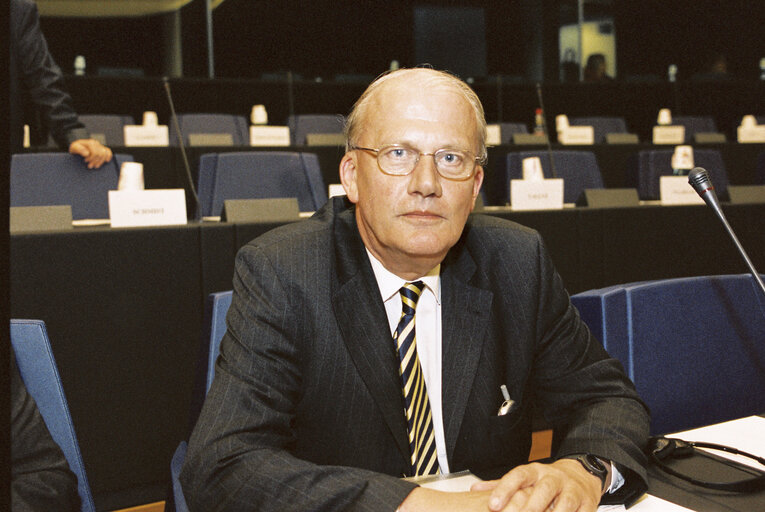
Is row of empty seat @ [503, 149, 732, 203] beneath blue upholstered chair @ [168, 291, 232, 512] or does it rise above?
above

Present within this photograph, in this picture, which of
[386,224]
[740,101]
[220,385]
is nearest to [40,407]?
[220,385]

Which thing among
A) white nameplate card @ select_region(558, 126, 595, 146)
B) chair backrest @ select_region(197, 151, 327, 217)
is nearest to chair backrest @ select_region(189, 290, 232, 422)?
chair backrest @ select_region(197, 151, 327, 217)

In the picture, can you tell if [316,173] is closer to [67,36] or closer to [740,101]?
[740,101]

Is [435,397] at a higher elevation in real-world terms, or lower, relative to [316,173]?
lower

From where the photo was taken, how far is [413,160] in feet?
3.84

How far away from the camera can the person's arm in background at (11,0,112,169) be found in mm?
3039

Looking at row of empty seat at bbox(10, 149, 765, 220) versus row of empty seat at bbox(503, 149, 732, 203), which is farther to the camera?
row of empty seat at bbox(503, 149, 732, 203)

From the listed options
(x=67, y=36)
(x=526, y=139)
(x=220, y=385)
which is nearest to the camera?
(x=220, y=385)

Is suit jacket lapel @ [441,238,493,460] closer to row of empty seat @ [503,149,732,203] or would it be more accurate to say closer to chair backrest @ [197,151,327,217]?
chair backrest @ [197,151,327,217]

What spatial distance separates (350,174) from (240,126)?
4739 mm

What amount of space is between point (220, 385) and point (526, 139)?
444 cm

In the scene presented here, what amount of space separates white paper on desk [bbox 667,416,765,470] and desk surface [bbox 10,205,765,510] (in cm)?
144

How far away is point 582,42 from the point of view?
873 cm

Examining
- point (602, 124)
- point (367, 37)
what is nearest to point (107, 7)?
point (367, 37)
